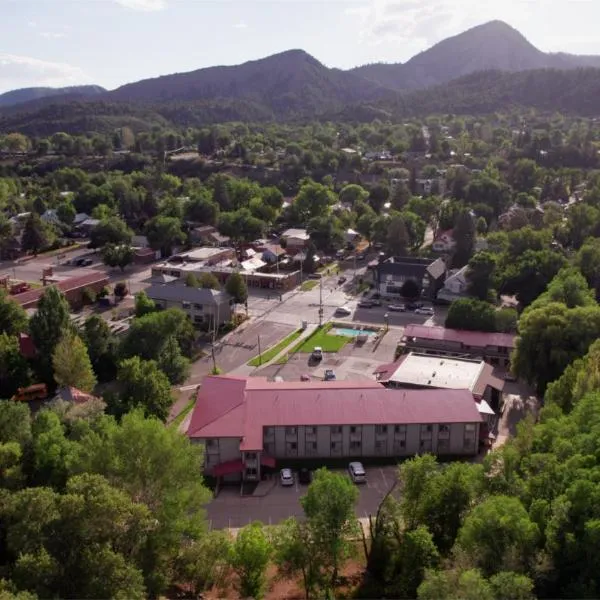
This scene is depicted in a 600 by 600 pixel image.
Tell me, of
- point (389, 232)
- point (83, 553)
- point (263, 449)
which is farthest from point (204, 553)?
point (389, 232)

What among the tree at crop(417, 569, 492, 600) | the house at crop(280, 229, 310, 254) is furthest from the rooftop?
the tree at crop(417, 569, 492, 600)

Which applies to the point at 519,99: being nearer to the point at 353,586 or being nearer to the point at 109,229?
the point at 109,229

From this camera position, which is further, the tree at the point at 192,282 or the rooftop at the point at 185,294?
the tree at the point at 192,282

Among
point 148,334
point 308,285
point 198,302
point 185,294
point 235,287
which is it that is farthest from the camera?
point 308,285

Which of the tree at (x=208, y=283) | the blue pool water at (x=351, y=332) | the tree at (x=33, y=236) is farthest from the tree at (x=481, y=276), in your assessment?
the tree at (x=33, y=236)

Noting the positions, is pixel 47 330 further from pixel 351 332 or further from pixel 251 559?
pixel 251 559

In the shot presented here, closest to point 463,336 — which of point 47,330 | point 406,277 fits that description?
point 406,277

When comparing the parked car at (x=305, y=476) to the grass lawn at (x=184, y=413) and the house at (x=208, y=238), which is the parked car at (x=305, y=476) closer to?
the grass lawn at (x=184, y=413)
